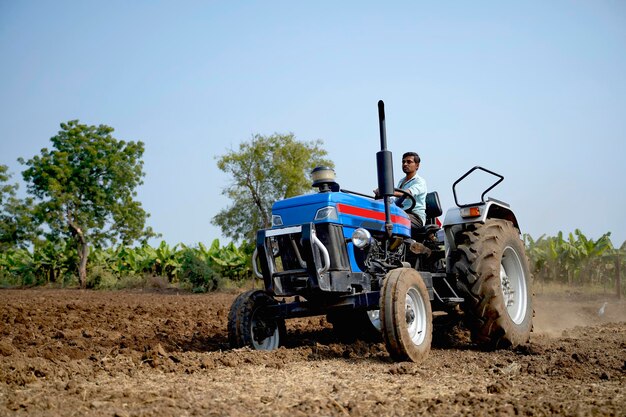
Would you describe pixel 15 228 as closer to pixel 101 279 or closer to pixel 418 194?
pixel 101 279

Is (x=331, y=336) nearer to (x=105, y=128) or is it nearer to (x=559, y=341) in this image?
(x=559, y=341)

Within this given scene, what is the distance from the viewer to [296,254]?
6.05 meters

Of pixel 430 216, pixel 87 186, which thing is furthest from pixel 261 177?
pixel 430 216

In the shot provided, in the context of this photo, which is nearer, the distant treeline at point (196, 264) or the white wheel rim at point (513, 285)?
the white wheel rim at point (513, 285)

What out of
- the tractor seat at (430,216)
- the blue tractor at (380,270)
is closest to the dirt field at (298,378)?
the blue tractor at (380,270)

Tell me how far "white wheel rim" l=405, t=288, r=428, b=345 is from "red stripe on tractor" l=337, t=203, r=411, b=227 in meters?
0.90

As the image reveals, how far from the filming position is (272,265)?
6.10 meters

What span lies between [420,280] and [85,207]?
27.3 meters

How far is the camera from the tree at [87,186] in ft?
96.1

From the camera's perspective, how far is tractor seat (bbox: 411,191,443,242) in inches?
281

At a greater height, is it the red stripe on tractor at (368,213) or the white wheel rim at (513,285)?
the red stripe on tractor at (368,213)

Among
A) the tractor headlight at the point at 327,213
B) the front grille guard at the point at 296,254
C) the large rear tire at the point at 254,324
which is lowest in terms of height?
the large rear tire at the point at 254,324

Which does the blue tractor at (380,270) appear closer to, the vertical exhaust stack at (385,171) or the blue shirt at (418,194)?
the vertical exhaust stack at (385,171)

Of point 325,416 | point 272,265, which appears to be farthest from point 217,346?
point 325,416
